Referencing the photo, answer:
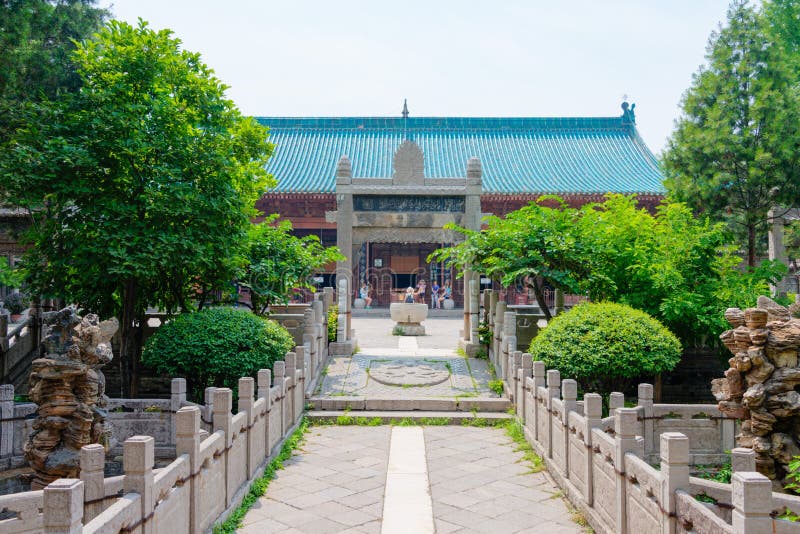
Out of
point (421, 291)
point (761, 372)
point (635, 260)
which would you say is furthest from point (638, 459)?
point (421, 291)

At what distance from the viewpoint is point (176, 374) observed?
9.10 metres

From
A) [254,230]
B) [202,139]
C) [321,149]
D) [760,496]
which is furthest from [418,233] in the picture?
[321,149]

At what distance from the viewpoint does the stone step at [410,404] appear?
10008mm

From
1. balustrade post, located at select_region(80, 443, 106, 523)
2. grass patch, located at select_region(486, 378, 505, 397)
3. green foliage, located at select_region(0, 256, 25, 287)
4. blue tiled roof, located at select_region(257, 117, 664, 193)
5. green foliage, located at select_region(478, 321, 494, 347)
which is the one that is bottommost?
grass patch, located at select_region(486, 378, 505, 397)

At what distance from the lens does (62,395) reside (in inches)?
248

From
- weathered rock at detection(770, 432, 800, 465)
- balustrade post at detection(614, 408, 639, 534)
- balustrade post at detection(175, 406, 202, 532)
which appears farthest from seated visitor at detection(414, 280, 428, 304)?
balustrade post at detection(175, 406, 202, 532)

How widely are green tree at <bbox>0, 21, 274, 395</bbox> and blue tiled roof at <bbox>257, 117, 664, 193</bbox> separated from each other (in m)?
15.9

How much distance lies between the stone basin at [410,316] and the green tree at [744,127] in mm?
7160

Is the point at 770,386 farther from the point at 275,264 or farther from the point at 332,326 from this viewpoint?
the point at 332,326

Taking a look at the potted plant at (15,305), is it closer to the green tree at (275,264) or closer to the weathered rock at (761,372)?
the green tree at (275,264)

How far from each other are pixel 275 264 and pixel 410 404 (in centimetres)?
379

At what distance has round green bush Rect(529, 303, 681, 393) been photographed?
8.46m

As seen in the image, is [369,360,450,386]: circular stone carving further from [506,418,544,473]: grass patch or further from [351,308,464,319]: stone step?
[351,308,464,319]: stone step

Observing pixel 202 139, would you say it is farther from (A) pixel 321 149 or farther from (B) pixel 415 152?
(A) pixel 321 149
